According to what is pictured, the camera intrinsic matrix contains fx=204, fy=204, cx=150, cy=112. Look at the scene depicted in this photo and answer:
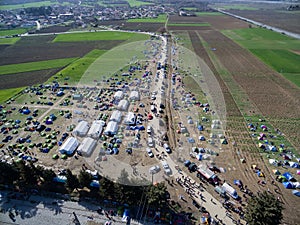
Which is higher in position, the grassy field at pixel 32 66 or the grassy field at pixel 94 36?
the grassy field at pixel 94 36

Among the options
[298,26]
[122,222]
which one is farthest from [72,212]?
[298,26]

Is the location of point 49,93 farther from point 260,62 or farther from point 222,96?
point 260,62

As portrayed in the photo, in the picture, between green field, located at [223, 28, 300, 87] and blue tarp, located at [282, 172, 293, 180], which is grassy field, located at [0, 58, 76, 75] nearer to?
blue tarp, located at [282, 172, 293, 180]

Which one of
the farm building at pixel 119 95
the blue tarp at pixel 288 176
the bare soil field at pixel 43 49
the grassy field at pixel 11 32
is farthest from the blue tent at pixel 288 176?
the grassy field at pixel 11 32

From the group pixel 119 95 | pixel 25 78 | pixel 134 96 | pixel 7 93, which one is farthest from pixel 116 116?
pixel 25 78

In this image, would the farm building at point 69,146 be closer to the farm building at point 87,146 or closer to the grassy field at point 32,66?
the farm building at point 87,146
